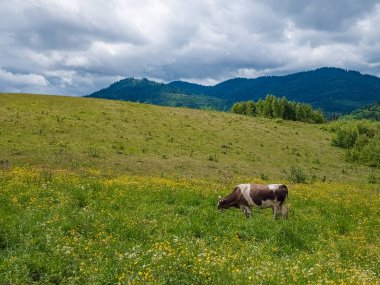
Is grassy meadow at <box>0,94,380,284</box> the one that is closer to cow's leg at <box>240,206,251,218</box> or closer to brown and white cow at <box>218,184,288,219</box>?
cow's leg at <box>240,206,251,218</box>

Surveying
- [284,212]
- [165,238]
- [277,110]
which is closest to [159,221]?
[165,238]

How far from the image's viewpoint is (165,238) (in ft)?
43.0

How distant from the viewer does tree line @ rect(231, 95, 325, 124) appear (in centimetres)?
11712

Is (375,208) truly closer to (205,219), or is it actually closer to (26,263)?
(205,219)

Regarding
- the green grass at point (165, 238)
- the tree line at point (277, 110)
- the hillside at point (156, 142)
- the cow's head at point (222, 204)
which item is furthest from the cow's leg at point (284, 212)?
the tree line at point (277, 110)

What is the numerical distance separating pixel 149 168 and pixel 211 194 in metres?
13.8

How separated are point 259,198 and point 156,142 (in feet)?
96.3

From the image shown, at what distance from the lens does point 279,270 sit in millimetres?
9930

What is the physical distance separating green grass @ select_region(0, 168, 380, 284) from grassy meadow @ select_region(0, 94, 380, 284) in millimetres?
47

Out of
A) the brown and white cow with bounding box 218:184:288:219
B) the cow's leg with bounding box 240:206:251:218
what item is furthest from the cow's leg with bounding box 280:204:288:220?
the cow's leg with bounding box 240:206:251:218

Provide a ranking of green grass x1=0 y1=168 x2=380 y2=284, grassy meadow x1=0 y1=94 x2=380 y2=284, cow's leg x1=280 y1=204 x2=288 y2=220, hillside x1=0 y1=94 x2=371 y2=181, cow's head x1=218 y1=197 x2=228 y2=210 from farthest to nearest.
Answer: hillside x1=0 y1=94 x2=371 y2=181 → cow's head x1=218 y1=197 x2=228 y2=210 → cow's leg x1=280 y1=204 x2=288 y2=220 → grassy meadow x1=0 y1=94 x2=380 y2=284 → green grass x1=0 y1=168 x2=380 y2=284

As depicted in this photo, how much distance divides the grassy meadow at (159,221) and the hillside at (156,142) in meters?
0.29

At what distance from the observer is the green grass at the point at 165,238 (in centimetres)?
959

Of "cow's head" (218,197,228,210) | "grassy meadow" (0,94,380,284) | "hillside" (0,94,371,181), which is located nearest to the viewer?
"grassy meadow" (0,94,380,284)
